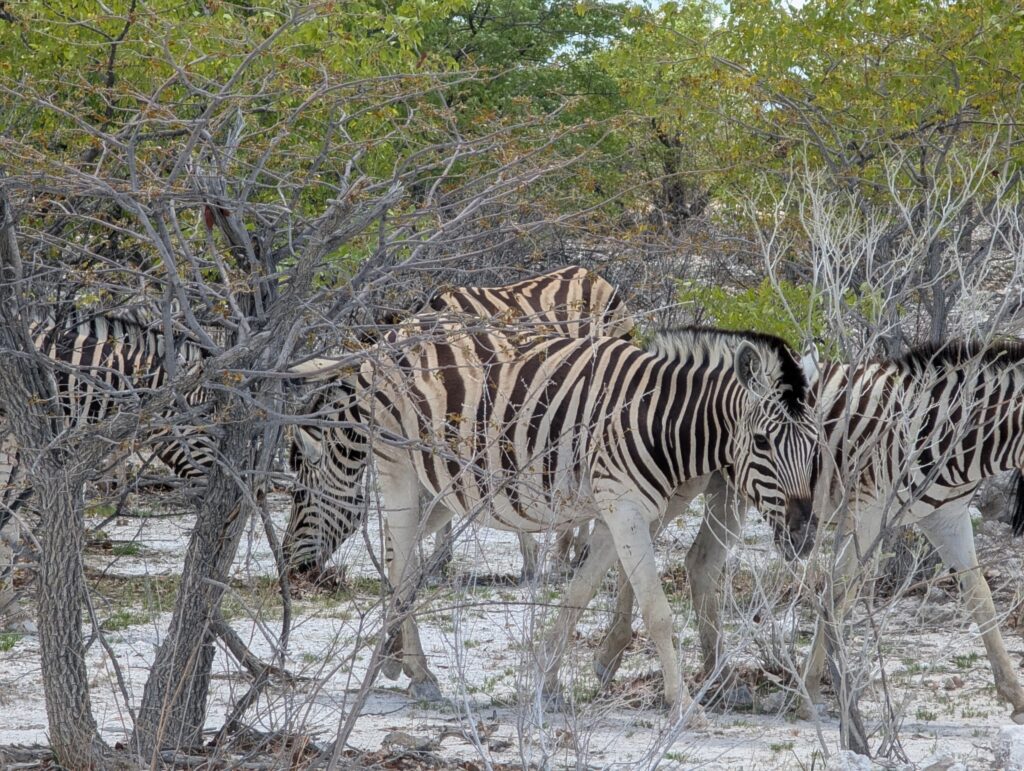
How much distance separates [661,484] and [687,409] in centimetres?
37

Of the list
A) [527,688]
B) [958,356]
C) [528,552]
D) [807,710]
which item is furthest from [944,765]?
[528,552]

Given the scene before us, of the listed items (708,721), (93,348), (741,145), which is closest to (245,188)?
(708,721)

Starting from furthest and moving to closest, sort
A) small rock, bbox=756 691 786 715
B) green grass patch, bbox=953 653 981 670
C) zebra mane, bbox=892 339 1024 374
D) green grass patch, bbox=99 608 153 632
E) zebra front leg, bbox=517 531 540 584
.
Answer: zebra front leg, bbox=517 531 540 584
green grass patch, bbox=99 608 153 632
green grass patch, bbox=953 653 981 670
small rock, bbox=756 691 786 715
zebra mane, bbox=892 339 1024 374

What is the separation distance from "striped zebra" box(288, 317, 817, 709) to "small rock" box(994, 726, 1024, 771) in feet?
4.33

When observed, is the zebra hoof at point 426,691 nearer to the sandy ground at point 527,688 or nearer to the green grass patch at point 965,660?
the sandy ground at point 527,688

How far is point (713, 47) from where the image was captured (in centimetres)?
1045

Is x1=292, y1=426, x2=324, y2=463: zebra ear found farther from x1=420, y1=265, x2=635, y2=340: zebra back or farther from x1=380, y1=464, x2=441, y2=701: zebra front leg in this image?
x1=420, y1=265, x2=635, y2=340: zebra back

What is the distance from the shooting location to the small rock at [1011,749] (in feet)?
15.3

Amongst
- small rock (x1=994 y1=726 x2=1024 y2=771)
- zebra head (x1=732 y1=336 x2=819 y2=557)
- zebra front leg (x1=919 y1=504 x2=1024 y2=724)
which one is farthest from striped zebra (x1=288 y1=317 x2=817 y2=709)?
small rock (x1=994 y1=726 x2=1024 y2=771)

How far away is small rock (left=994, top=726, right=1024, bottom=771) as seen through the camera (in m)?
4.67

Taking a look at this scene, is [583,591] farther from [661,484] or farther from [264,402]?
[264,402]

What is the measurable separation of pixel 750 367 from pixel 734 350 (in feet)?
1.20

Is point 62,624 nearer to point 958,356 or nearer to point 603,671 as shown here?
point 603,671

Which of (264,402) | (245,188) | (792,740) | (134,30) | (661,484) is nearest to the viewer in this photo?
(245,188)
